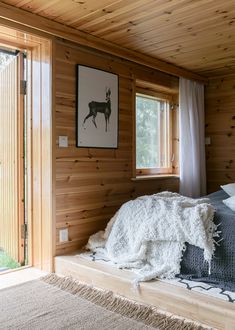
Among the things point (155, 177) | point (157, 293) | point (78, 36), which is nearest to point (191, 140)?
point (155, 177)

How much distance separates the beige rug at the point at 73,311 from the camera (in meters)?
1.92

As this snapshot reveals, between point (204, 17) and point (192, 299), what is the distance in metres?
2.02

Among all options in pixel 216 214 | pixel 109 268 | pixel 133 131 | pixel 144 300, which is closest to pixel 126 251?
pixel 109 268

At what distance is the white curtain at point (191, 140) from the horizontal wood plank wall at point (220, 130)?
208mm

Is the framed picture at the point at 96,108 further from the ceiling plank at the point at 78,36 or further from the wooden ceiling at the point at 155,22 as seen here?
the wooden ceiling at the point at 155,22

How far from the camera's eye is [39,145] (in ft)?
9.50

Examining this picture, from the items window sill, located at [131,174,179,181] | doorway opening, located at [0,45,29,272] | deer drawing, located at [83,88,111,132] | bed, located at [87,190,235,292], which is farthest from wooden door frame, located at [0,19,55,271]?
window sill, located at [131,174,179,181]

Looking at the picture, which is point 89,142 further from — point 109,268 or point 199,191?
point 199,191

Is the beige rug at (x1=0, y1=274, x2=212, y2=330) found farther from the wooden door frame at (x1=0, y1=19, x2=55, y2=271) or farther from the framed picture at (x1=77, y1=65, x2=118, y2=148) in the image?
the framed picture at (x1=77, y1=65, x2=118, y2=148)

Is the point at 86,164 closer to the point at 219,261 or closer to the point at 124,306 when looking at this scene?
the point at 124,306

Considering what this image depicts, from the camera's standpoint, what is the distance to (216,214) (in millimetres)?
2357

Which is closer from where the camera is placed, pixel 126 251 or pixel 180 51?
pixel 126 251

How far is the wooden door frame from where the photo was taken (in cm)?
280

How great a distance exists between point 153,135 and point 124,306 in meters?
2.45
